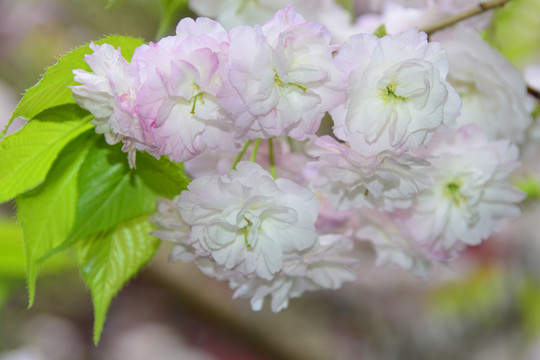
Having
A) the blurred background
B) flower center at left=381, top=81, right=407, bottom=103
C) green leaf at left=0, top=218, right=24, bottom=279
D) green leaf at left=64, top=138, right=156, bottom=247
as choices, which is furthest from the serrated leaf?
the blurred background

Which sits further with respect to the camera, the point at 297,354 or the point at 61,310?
the point at 61,310

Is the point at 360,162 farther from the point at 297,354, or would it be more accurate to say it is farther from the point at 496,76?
the point at 297,354

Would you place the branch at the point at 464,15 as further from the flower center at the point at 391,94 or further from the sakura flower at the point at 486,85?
the flower center at the point at 391,94

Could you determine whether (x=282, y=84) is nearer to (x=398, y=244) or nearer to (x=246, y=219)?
(x=246, y=219)

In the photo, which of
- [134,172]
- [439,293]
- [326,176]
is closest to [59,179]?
[134,172]

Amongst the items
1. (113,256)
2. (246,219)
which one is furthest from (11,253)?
(246,219)

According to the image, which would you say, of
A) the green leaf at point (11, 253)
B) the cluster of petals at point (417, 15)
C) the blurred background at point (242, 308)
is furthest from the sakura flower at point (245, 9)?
the blurred background at point (242, 308)
